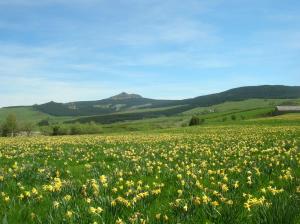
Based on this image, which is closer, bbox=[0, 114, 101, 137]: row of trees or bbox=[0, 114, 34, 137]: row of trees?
bbox=[0, 114, 101, 137]: row of trees

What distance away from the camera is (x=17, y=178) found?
10.1 meters

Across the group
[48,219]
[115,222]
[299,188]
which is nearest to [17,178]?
[48,219]

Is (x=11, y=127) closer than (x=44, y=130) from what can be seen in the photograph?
Yes

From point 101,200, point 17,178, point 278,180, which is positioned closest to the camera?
point 101,200

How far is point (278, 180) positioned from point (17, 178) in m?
6.43

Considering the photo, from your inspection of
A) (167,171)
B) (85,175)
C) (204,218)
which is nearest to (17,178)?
(85,175)

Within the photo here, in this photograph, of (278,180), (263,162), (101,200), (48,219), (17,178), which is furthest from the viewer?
(263,162)

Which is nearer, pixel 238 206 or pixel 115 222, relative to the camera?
pixel 115 222

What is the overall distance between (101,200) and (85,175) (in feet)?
13.4

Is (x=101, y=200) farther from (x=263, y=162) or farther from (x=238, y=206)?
(x=263, y=162)

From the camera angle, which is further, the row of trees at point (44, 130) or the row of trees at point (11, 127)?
the row of trees at point (11, 127)

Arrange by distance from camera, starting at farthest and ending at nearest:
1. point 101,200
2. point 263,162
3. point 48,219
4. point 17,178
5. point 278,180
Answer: point 263,162
point 17,178
point 278,180
point 101,200
point 48,219

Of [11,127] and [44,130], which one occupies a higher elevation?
[11,127]

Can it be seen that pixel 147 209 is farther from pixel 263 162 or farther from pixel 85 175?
pixel 263 162
